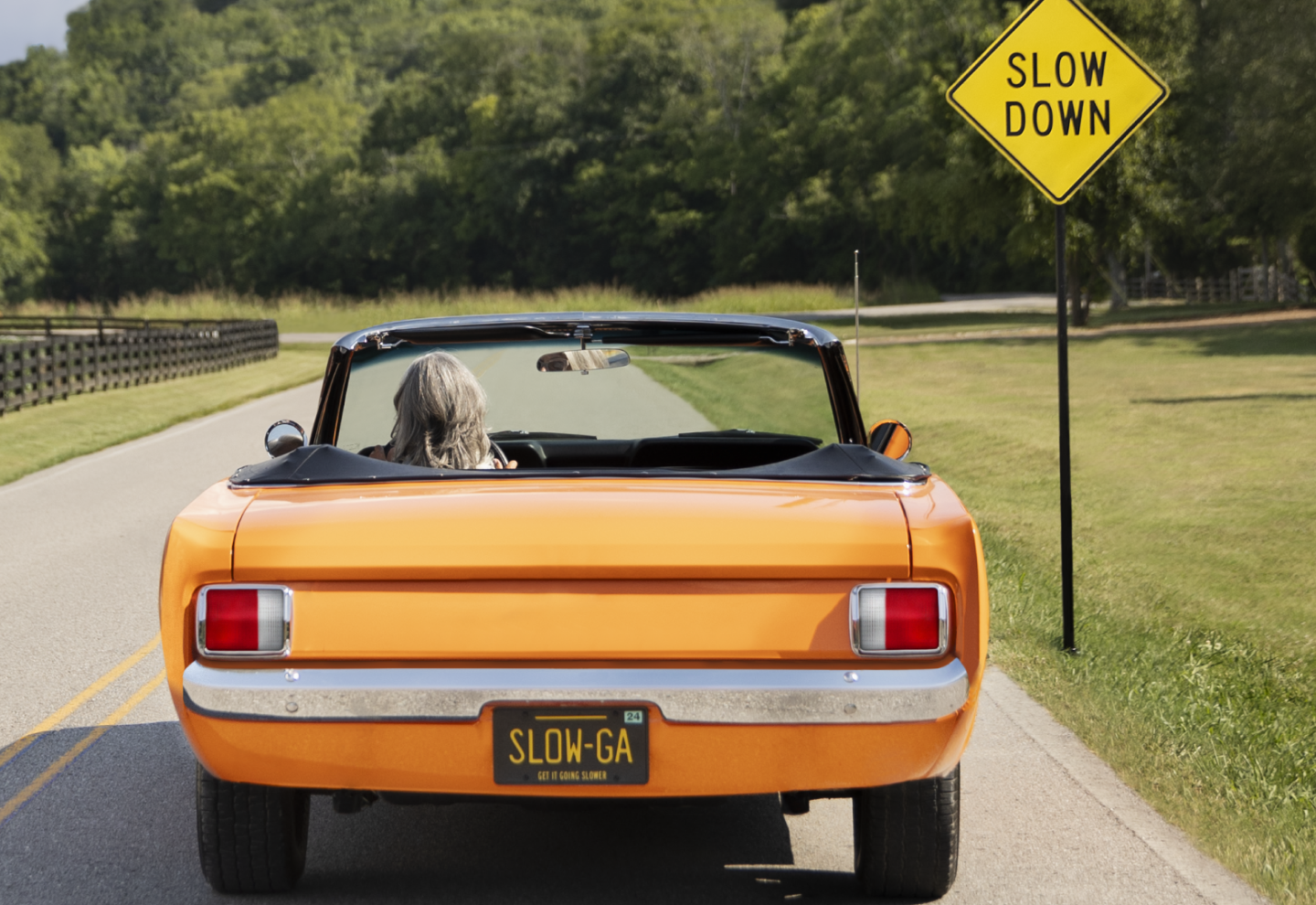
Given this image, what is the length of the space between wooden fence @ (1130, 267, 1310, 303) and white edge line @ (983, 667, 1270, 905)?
5206cm

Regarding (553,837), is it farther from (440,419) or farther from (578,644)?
(578,644)

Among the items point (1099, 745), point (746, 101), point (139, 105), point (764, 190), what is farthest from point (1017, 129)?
point (139, 105)

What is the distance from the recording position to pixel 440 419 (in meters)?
4.25

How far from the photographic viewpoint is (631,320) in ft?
15.1

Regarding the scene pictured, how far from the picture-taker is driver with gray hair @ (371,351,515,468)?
4.23 m

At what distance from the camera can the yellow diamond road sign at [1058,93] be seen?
711cm

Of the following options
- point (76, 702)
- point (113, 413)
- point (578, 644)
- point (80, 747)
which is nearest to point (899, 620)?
point (578, 644)

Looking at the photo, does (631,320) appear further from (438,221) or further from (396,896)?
(438,221)

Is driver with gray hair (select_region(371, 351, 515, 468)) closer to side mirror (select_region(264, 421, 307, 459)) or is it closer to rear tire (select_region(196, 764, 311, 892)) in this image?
side mirror (select_region(264, 421, 307, 459))

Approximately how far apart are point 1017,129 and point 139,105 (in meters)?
174

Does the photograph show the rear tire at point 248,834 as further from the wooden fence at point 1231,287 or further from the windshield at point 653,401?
the wooden fence at point 1231,287

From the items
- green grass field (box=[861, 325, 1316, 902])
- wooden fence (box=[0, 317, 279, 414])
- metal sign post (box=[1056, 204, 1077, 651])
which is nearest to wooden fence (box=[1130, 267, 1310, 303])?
wooden fence (box=[0, 317, 279, 414])

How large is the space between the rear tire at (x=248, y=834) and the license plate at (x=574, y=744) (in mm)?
831

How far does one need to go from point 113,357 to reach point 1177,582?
24140 mm
